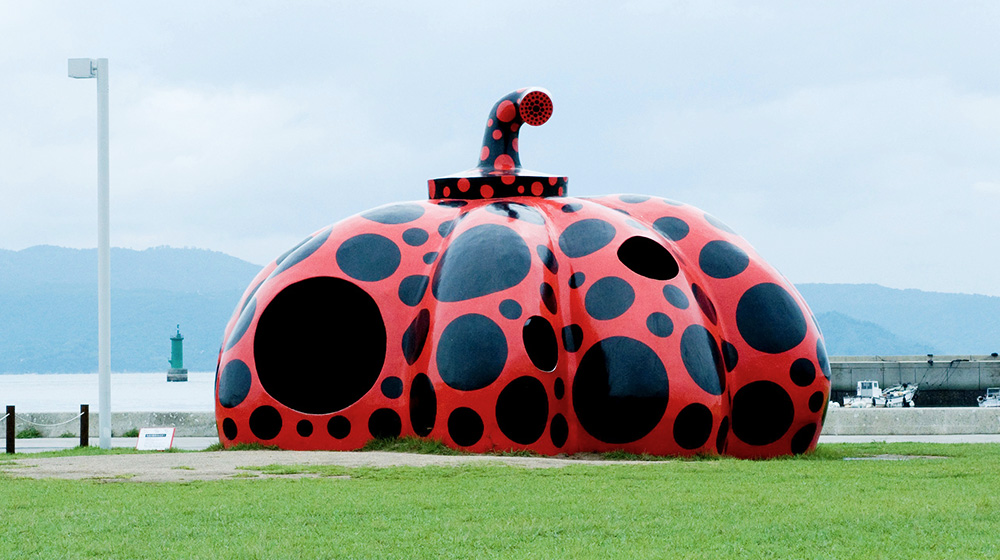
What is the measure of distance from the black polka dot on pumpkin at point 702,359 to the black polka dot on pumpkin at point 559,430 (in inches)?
69.4

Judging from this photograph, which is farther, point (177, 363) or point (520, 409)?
point (177, 363)

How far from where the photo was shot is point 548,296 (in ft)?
55.1

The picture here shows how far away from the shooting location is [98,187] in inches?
819

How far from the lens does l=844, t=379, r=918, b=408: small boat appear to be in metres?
50.0

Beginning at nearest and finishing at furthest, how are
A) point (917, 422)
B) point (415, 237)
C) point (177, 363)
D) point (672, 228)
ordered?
point (415, 237) < point (672, 228) < point (917, 422) < point (177, 363)

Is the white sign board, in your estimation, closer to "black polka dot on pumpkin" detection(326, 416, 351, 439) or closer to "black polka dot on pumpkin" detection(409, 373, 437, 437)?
"black polka dot on pumpkin" detection(326, 416, 351, 439)

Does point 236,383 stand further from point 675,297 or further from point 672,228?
point 672,228

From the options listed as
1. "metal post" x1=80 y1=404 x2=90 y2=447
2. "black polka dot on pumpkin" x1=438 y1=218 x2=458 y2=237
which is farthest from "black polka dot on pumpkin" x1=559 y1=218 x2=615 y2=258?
"metal post" x1=80 y1=404 x2=90 y2=447

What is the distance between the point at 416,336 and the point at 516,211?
255 cm

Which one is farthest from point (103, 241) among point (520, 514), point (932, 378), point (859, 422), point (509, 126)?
point (932, 378)

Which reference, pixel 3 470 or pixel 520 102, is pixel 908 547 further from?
pixel 520 102

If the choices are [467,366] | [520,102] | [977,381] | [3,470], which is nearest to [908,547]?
[467,366]

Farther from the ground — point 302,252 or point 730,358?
point 302,252

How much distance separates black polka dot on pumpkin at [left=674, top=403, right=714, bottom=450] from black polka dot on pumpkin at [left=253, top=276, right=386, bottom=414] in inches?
171
